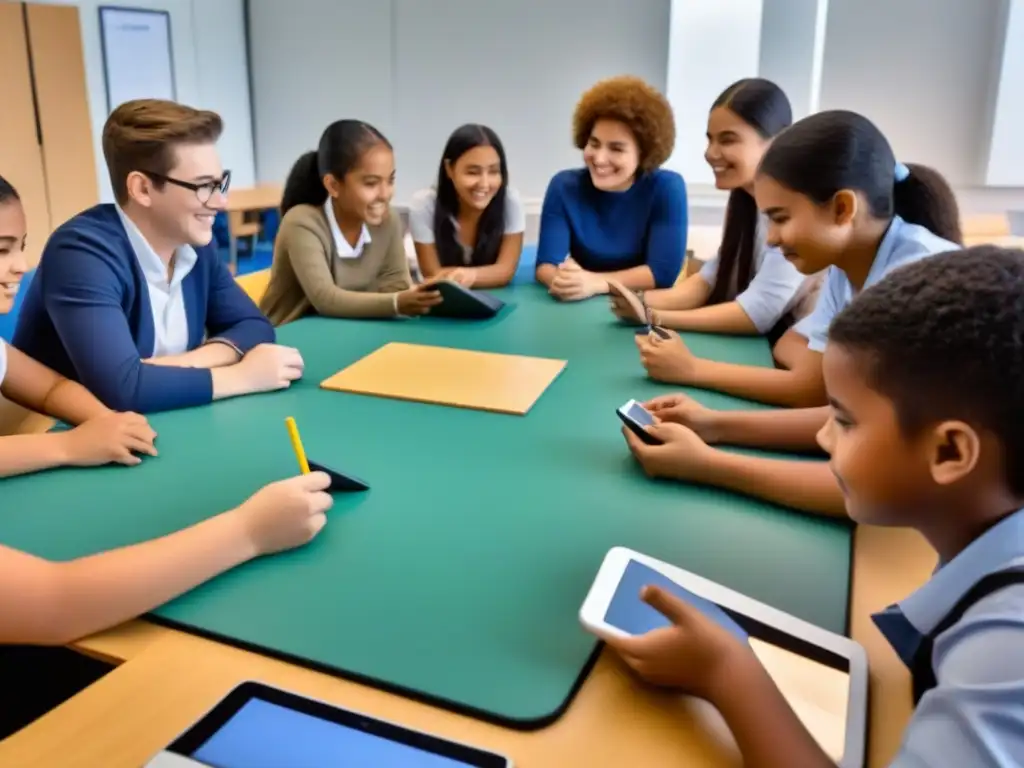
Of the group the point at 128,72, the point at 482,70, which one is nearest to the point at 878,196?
the point at 482,70

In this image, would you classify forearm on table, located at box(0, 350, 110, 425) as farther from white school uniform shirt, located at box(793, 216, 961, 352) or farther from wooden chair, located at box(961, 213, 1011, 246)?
wooden chair, located at box(961, 213, 1011, 246)

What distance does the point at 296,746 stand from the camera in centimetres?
62

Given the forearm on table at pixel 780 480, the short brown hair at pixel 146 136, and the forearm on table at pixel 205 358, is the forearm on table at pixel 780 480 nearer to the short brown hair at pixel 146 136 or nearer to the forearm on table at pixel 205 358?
the forearm on table at pixel 205 358

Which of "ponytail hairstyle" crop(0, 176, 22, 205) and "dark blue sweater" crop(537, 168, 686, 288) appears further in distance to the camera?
"dark blue sweater" crop(537, 168, 686, 288)

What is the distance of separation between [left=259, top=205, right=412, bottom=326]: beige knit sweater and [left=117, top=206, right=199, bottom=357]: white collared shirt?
471mm

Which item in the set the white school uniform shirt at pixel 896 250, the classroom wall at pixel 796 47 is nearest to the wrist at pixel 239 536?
the white school uniform shirt at pixel 896 250

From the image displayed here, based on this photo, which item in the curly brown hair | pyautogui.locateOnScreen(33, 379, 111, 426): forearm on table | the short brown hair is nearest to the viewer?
pyautogui.locateOnScreen(33, 379, 111, 426): forearm on table

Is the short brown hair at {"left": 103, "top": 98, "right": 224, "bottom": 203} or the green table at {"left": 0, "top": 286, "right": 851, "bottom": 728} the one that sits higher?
the short brown hair at {"left": 103, "top": 98, "right": 224, "bottom": 203}

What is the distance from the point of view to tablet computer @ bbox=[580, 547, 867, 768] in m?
0.69

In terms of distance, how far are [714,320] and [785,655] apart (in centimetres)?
127

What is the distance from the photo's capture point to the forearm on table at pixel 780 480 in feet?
3.35

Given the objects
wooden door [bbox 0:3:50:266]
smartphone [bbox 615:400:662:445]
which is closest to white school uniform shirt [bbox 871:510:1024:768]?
smartphone [bbox 615:400:662:445]

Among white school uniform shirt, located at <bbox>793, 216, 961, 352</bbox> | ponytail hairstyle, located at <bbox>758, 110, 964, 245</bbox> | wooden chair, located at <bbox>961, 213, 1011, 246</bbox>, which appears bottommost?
wooden chair, located at <bbox>961, 213, 1011, 246</bbox>

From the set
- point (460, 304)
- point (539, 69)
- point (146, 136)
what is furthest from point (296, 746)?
point (539, 69)
